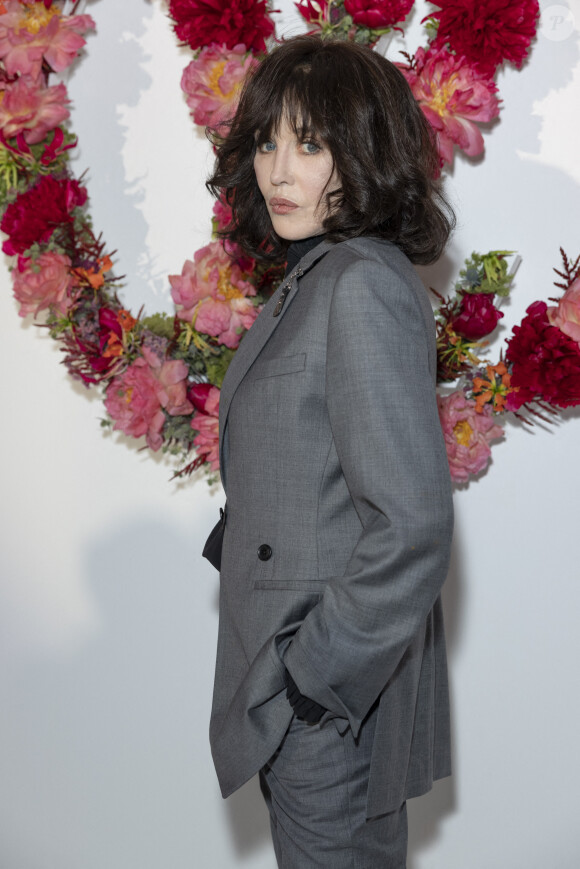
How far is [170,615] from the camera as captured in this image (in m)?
2.04

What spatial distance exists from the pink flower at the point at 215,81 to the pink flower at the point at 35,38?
233mm

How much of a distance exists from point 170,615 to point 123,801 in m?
0.44

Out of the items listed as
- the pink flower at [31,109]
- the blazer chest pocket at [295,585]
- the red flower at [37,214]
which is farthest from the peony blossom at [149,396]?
the blazer chest pocket at [295,585]

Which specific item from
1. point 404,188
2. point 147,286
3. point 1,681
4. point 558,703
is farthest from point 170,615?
point 404,188

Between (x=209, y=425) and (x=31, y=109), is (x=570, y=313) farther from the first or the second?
(x=31, y=109)

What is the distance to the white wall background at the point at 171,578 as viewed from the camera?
1.79 meters

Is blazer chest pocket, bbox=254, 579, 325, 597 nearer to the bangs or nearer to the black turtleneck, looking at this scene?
the black turtleneck

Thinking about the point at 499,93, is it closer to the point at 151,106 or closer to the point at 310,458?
the point at 151,106

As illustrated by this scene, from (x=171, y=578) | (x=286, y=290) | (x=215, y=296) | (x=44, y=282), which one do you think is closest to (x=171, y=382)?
(x=215, y=296)

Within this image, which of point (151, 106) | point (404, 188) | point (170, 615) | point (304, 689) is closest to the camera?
point (304, 689)

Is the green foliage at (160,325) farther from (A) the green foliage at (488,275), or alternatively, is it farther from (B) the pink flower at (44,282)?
(A) the green foliage at (488,275)

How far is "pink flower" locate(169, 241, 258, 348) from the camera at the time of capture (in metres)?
1.77

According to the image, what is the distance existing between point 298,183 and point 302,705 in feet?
2.24

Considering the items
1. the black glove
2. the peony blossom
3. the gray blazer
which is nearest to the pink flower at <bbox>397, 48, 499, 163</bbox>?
the gray blazer
